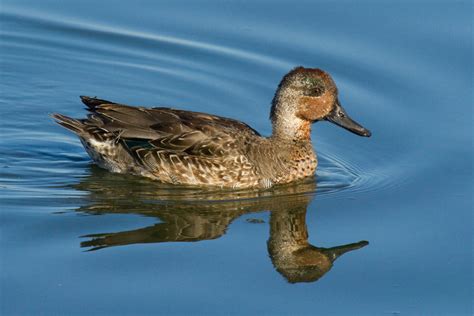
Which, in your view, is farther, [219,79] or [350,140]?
[219,79]

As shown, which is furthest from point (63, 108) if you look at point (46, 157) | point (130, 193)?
point (130, 193)

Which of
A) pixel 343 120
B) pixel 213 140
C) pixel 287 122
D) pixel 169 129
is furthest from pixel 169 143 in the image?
pixel 343 120

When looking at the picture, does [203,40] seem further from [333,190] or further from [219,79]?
[333,190]

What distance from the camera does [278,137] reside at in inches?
504

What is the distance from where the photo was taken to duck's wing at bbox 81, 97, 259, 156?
1240cm

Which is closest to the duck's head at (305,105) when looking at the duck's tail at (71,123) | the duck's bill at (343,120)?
the duck's bill at (343,120)

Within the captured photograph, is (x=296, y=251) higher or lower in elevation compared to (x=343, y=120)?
lower

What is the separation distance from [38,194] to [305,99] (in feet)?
9.87

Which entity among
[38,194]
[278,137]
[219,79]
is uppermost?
[219,79]

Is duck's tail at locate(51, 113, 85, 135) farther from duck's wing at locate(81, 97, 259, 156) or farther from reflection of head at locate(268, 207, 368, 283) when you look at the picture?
reflection of head at locate(268, 207, 368, 283)

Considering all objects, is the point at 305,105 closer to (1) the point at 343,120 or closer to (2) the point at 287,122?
(2) the point at 287,122

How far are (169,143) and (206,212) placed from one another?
3.82 ft

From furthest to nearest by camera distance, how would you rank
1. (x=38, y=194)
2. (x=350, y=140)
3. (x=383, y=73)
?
(x=383, y=73) → (x=350, y=140) → (x=38, y=194)

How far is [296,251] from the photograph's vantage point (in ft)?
36.1
